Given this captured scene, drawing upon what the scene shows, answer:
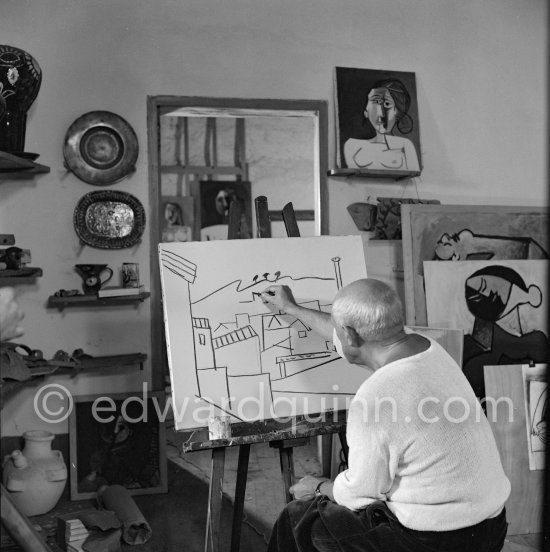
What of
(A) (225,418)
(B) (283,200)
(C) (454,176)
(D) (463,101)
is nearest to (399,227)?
(C) (454,176)

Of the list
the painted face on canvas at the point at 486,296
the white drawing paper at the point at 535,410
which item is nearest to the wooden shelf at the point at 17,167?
the painted face on canvas at the point at 486,296

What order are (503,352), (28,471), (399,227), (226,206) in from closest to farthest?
(28,471) < (503,352) < (399,227) < (226,206)

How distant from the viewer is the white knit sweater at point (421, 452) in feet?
6.04

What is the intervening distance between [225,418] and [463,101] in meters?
2.50

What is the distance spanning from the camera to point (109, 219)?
3635 mm

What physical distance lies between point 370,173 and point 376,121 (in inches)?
12.3

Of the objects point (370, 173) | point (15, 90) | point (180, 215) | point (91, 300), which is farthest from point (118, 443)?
point (180, 215)

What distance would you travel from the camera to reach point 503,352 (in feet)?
12.0

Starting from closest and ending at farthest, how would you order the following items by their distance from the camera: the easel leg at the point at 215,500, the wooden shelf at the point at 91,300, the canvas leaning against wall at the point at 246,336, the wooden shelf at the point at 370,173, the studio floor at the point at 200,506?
the easel leg at the point at 215,500 < the canvas leaning against wall at the point at 246,336 < the studio floor at the point at 200,506 < the wooden shelf at the point at 91,300 < the wooden shelf at the point at 370,173

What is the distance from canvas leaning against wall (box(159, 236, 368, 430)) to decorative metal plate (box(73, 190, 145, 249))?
→ 1.03 meters

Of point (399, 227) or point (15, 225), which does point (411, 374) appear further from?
point (15, 225)

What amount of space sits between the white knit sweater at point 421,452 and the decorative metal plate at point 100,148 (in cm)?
220
